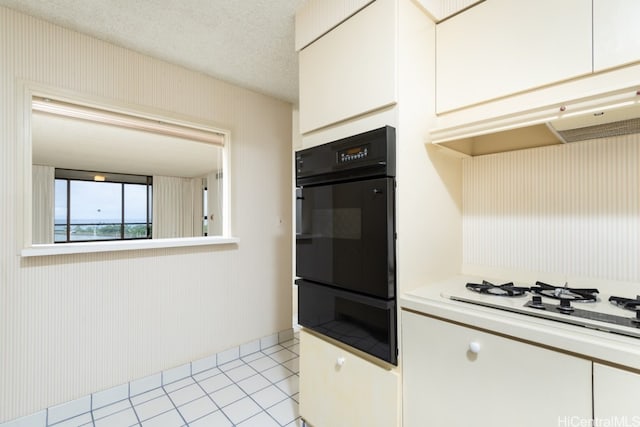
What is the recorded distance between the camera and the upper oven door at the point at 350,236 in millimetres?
1156

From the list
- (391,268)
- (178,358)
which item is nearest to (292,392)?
(178,358)

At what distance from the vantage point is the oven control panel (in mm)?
1222

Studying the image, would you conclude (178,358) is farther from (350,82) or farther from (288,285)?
(350,82)

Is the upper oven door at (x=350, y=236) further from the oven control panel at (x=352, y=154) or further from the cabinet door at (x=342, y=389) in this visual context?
the cabinet door at (x=342, y=389)

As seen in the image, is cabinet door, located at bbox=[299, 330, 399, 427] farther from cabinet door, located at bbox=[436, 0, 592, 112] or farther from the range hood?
cabinet door, located at bbox=[436, 0, 592, 112]

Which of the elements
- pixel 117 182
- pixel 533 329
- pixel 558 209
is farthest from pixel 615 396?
pixel 117 182

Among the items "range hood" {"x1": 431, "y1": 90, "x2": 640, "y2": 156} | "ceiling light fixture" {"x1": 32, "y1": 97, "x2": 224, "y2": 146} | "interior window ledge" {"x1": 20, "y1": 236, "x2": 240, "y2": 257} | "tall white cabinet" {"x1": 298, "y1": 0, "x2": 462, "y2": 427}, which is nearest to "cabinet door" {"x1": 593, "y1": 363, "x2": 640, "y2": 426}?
"tall white cabinet" {"x1": 298, "y1": 0, "x2": 462, "y2": 427}

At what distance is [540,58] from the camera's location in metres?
1.10

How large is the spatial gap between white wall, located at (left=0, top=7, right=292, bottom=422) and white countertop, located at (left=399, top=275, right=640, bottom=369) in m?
1.69

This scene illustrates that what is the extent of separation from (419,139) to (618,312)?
2.95 feet

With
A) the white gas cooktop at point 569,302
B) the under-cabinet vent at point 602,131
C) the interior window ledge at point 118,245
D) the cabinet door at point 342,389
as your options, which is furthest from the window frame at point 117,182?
the under-cabinet vent at point 602,131

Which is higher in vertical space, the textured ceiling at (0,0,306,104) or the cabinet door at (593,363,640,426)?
the textured ceiling at (0,0,306,104)

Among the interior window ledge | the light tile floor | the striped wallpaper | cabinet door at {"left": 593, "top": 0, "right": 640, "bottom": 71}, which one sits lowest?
the light tile floor

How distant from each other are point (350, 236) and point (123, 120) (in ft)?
5.86
